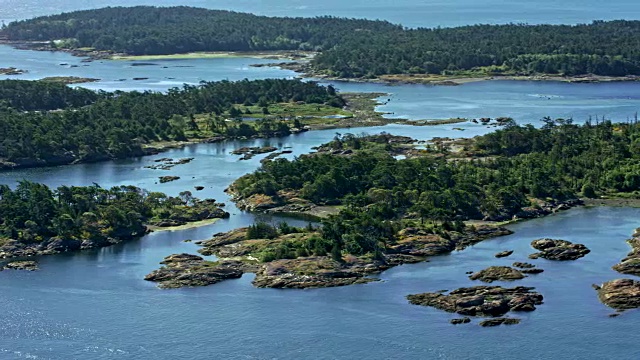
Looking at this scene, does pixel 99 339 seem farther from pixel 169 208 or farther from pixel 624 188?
pixel 624 188

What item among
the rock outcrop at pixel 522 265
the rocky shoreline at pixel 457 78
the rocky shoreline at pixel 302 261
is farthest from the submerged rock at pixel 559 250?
the rocky shoreline at pixel 457 78

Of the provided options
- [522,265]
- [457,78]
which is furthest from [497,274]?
[457,78]

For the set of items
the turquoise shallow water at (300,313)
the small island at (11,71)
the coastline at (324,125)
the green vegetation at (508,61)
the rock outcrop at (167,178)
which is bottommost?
the turquoise shallow water at (300,313)

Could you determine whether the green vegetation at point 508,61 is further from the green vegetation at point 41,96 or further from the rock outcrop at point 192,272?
the rock outcrop at point 192,272

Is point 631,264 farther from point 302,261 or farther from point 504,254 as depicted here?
point 302,261

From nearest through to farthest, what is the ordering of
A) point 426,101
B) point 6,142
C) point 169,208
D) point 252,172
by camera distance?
point 169,208 → point 252,172 → point 6,142 → point 426,101

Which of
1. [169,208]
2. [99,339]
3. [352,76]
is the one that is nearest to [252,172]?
[169,208]
